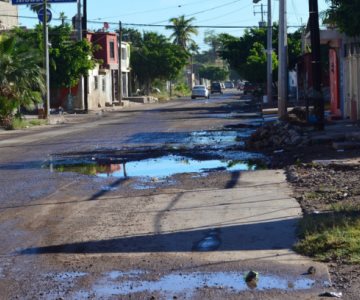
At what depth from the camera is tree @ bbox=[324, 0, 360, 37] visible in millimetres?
19500

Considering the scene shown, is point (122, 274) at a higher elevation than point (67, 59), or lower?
lower

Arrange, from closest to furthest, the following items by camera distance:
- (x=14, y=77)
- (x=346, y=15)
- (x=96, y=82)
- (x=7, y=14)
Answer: (x=346, y=15)
(x=14, y=77)
(x=7, y=14)
(x=96, y=82)

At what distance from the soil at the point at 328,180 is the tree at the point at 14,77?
63.3ft

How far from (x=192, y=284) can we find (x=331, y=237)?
2047mm

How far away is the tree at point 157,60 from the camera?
8750cm

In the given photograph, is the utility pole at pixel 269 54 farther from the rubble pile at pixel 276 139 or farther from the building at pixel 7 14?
the rubble pile at pixel 276 139

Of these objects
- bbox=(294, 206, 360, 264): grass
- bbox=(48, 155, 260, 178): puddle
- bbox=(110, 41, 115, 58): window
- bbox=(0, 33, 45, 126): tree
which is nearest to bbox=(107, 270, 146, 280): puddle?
bbox=(294, 206, 360, 264): grass

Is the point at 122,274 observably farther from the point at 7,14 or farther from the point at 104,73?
the point at 104,73

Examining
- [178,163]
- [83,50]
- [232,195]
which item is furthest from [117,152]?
[83,50]

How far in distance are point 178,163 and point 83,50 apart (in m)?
35.0

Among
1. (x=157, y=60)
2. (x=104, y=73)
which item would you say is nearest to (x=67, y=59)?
(x=104, y=73)

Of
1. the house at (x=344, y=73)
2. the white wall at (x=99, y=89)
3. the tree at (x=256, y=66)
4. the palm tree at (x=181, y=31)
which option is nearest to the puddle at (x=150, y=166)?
the house at (x=344, y=73)

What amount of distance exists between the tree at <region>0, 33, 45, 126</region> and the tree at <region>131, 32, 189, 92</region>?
51.4 metres

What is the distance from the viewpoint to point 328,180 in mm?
13414
